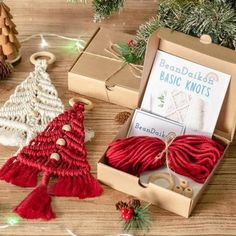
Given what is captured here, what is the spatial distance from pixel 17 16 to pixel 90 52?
24 centimetres

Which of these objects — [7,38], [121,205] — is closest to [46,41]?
[7,38]

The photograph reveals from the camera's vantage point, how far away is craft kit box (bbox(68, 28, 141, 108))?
1.11 meters

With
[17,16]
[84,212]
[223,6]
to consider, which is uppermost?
[223,6]

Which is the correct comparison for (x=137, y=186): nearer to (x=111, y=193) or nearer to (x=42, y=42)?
(x=111, y=193)

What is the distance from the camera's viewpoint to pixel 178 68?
1.04 m

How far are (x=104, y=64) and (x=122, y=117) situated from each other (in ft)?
0.38

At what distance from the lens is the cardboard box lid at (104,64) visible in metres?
1.12

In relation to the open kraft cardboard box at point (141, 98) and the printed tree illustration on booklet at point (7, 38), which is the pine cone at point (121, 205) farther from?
the printed tree illustration on booklet at point (7, 38)

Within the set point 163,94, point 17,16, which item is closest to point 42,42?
point 17,16

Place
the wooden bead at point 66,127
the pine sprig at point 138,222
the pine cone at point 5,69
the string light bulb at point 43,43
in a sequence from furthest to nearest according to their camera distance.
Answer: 1. the string light bulb at point 43,43
2. the pine cone at point 5,69
3. the wooden bead at point 66,127
4. the pine sprig at point 138,222

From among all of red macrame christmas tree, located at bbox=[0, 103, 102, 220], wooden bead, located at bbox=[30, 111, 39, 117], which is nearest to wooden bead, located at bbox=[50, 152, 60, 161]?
red macrame christmas tree, located at bbox=[0, 103, 102, 220]

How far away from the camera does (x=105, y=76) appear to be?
1.13 m

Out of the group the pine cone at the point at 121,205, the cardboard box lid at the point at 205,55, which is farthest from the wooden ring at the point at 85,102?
the pine cone at the point at 121,205

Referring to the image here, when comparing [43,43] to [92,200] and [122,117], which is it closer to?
[122,117]
